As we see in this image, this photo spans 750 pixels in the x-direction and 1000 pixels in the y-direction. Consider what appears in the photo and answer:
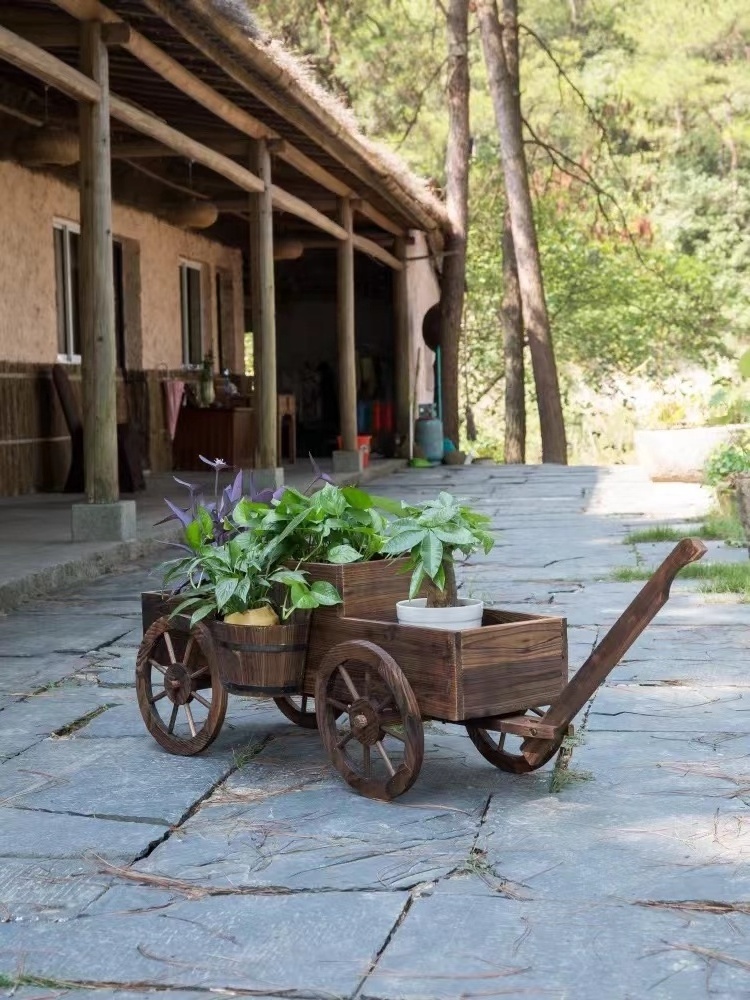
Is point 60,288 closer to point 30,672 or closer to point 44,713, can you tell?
point 30,672

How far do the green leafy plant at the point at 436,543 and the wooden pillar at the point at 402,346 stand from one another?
13564mm

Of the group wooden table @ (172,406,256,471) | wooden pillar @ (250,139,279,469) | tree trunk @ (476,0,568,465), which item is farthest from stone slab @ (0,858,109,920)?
tree trunk @ (476,0,568,465)

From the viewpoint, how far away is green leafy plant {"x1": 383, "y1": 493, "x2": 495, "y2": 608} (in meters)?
3.51

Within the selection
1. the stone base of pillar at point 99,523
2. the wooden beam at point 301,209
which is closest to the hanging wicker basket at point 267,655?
the stone base of pillar at point 99,523

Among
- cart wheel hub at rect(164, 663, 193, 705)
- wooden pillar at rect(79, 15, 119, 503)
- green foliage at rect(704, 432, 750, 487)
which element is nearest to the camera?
cart wheel hub at rect(164, 663, 193, 705)

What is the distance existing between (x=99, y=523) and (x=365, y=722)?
4840 mm

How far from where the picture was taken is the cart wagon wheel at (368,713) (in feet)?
10.8

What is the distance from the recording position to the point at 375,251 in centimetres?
1619

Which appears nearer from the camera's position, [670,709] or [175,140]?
[670,709]

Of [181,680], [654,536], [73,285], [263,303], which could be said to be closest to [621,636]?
[181,680]

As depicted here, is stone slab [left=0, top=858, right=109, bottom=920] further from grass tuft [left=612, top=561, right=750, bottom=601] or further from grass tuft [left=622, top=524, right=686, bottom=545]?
grass tuft [left=622, top=524, right=686, bottom=545]

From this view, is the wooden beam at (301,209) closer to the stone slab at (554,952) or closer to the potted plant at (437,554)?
the potted plant at (437,554)

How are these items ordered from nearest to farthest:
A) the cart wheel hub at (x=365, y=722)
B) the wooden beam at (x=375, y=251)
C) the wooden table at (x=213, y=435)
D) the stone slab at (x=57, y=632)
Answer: the cart wheel hub at (x=365, y=722), the stone slab at (x=57, y=632), the wooden table at (x=213, y=435), the wooden beam at (x=375, y=251)

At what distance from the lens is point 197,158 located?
988cm
